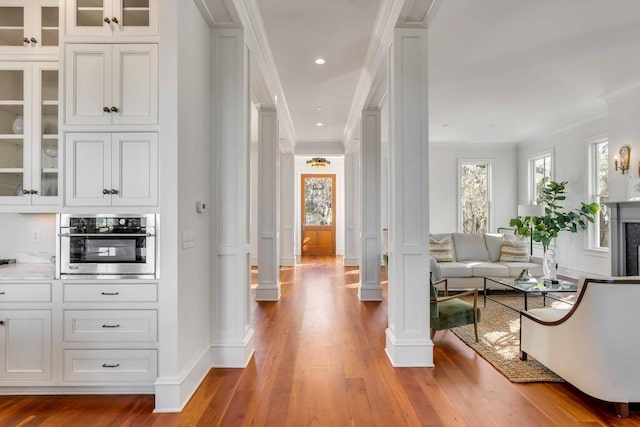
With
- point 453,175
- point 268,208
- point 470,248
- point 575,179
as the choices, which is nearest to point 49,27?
point 268,208

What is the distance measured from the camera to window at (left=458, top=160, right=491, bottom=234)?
30.8ft

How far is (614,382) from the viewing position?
7.36 feet

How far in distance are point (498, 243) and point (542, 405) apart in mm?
4369

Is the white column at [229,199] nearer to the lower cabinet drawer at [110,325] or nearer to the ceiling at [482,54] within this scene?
the ceiling at [482,54]

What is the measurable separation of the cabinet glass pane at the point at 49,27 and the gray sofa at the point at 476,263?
17.0ft

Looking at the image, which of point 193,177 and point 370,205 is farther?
point 370,205

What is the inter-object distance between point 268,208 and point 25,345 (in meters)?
3.33

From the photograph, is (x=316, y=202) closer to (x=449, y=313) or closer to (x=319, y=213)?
(x=319, y=213)

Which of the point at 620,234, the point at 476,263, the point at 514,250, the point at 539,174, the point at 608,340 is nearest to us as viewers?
the point at 608,340

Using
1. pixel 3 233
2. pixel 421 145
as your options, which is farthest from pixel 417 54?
pixel 3 233

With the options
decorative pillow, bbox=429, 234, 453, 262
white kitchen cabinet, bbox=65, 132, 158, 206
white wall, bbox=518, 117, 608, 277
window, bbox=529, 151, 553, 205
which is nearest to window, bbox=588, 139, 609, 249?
white wall, bbox=518, 117, 608, 277

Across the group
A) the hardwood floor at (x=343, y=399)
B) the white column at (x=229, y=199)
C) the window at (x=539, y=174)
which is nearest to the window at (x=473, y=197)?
the window at (x=539, y=174)

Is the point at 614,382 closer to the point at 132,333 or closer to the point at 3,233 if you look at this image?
the point at 132,333

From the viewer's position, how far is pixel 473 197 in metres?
9.40
